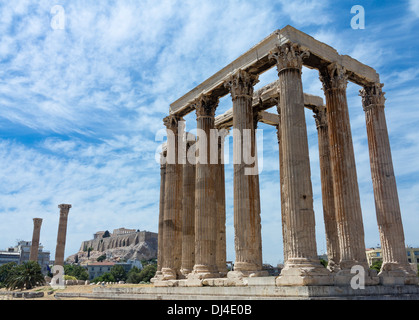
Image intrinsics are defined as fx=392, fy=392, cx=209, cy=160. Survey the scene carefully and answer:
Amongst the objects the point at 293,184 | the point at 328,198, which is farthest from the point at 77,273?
the point at 293,184

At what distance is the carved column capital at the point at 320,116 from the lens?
1196 inches

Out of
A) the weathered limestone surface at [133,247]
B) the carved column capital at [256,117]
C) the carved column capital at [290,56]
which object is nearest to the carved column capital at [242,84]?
the carved column capital at [290,56]

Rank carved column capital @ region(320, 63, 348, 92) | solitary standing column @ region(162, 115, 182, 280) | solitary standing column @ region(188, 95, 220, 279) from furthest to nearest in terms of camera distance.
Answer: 1. solitary standing column @ region(162, 115, 182, 280)
2. solitary standing column @ region(188, 95, 220, 279)
3. carved column capital @ region(320, 63, 348, 92)

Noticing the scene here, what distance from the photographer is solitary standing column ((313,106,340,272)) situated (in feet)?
85.9

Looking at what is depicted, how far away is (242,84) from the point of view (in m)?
26.4

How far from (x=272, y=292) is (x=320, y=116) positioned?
16.5 m

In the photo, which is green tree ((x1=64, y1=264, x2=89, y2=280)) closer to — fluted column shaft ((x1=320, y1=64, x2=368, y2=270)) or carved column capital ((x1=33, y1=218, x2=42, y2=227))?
carved column capital ((x1=33, y1=218, x2=42, y2=227))

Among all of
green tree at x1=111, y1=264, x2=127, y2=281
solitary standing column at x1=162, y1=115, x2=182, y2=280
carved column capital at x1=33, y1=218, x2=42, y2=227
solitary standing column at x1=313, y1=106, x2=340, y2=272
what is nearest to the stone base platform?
solitary standing column at x1=162, y1=115, x2=182, y2=280

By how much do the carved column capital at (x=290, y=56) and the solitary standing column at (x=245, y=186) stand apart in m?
3.65

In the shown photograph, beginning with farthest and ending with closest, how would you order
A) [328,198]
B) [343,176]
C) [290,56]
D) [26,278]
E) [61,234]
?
1. [61,234]
2. [26,278]
3. [328,198]
4. [343,176]
5. [290,56]

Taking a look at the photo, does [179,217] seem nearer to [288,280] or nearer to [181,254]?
[181,254]

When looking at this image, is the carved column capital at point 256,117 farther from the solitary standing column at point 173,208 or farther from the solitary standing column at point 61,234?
the solitary standing column at point 61,234

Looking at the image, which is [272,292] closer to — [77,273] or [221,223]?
[221,223]

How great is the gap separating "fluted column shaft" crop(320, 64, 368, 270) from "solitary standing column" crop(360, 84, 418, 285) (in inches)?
129
